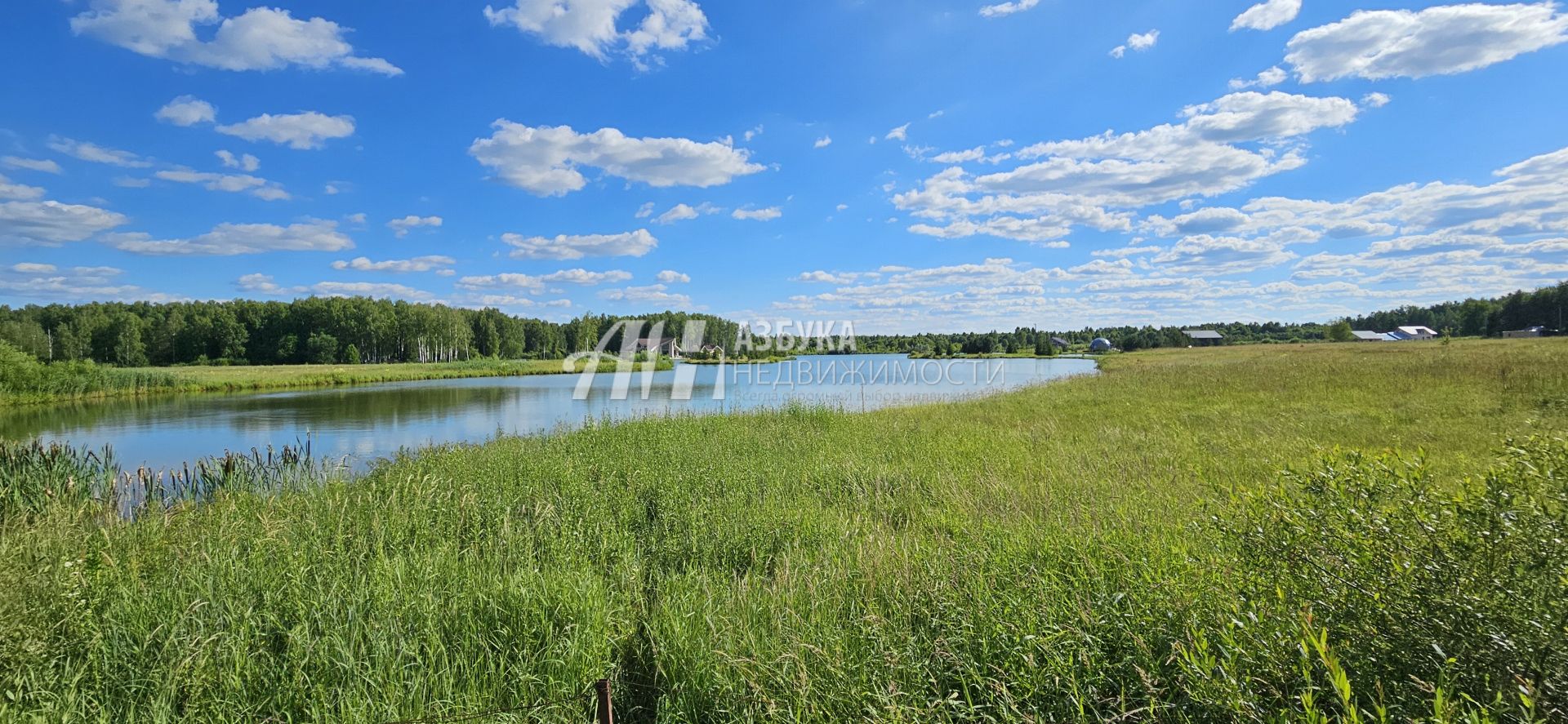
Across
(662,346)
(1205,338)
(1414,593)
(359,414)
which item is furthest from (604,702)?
(1205,338)

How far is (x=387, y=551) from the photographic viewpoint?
4512 millimetres

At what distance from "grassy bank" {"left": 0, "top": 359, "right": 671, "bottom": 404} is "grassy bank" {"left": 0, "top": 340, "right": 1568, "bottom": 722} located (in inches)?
1462

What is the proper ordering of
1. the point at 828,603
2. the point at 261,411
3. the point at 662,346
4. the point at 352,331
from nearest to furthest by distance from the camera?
the point at 828,603
the point at 261,411
the point at 352,331
the point at 662,346

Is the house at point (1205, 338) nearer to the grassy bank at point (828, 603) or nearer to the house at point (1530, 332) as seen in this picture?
the house at point (1530, 332)

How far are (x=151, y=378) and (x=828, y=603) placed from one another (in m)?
49.6

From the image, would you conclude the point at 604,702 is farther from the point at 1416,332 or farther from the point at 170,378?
the point at 1416,332

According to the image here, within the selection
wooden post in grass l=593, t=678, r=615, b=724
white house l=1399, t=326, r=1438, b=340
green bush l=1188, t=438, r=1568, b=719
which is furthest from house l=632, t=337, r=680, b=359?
white house l=1399, t=326, r=1438, b=340

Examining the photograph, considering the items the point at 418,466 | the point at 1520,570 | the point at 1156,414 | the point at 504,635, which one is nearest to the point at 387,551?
the point at 504,635

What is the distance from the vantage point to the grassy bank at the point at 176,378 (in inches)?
1122

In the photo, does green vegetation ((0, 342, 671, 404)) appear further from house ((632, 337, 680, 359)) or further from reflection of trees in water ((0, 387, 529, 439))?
house ((632, 337, 680, 359))

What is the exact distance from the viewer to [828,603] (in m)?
3.44

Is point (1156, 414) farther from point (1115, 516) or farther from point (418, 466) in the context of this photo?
point (418, 466)

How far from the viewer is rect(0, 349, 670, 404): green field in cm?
2833

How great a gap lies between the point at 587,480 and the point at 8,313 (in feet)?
338
